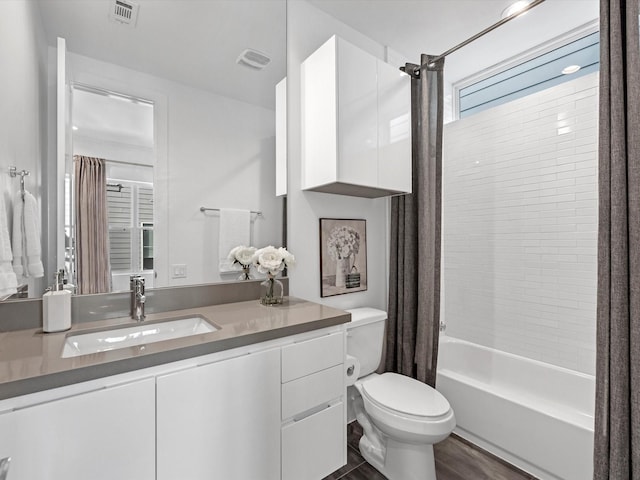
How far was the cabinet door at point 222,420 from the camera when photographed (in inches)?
38.0

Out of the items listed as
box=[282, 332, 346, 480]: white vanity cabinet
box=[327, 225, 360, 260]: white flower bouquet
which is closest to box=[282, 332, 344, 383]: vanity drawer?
box=[282, 332, 346, 480]: white vanity cabinet

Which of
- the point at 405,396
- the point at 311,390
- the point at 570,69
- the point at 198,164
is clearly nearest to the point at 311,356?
the point at 311,390

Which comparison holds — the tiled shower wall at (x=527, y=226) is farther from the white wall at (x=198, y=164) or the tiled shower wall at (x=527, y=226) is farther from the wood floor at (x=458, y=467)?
the white wall at (x=198, y=164)

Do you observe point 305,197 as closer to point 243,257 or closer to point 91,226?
point 243,257

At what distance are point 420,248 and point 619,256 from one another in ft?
3.19

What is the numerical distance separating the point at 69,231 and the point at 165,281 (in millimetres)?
416

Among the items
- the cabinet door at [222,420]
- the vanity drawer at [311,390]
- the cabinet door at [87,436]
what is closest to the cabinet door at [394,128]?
the vanity drawer at [311,390]

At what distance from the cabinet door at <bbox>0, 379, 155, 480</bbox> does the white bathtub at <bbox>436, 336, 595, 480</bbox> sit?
5.76ft

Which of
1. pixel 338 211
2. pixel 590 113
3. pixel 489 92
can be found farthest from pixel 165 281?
pixel 489 92

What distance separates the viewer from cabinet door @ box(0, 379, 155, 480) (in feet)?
2.49

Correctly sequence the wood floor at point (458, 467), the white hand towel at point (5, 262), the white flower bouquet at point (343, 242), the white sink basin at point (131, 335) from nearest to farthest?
the white hand towel at point (5, 262), the white sink basin at point (131, 335), the wood floor at point (458, 467), the white flower bouquet at point (343, 242)

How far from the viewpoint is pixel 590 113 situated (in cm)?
198

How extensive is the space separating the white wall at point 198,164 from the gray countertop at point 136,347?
288 mm

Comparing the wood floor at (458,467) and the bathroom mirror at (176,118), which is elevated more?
the bathroom mirror at (176,118)
